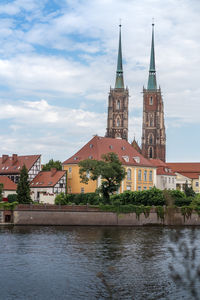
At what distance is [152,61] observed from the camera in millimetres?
154875

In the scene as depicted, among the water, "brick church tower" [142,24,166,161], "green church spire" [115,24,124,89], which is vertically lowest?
the water

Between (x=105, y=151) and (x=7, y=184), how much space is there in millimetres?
19799

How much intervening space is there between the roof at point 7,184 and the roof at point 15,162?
10.9ft

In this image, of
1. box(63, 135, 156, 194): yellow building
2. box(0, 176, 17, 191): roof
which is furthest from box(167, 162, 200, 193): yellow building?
box(0, 176, 17, 191): roof

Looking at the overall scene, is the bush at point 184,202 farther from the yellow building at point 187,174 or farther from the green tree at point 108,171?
the yellow building at point 187,174

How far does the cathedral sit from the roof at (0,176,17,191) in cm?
6755

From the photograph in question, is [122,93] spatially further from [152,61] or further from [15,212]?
[15,212]

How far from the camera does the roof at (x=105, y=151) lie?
3276 inches

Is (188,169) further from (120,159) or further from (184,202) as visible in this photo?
(184,202)

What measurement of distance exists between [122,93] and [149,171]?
6571 centimetres

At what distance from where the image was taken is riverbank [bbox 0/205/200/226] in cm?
5834

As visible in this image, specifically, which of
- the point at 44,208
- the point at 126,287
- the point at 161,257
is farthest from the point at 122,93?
the point at 126,287

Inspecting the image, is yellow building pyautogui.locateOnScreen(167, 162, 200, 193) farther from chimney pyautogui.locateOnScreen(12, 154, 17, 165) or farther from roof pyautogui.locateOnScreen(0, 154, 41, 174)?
chimney pyautogui.locateOnScreen(12, 154, 17, 165)

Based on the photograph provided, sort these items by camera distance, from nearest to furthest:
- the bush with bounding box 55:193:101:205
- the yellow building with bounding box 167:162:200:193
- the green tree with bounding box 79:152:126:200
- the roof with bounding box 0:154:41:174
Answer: the green tree with bounding box 79:152:126:200, the bush with bounding box 55:193:101:205, the roof with bounding box 0:154:41:174, the yellow building with bounding box 167:162:200:193
